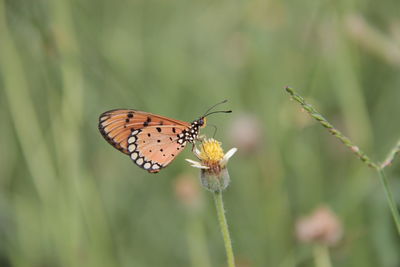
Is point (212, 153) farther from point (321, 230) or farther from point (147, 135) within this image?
point (321, 230)

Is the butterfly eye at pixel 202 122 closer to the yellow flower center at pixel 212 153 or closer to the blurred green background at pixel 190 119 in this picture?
the yellow flower center at pixel 212 153

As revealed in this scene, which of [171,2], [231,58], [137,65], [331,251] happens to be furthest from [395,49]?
[171,2]

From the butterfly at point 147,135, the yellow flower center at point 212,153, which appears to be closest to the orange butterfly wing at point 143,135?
the butterfly at point 147,135

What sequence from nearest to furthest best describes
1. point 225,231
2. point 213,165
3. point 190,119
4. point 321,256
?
point 225,231
point 213,165
point 321,256
point 190,119

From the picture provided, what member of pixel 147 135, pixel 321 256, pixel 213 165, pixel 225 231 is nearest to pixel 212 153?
pixel 213 165

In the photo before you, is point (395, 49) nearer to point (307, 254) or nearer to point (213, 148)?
point (307, 254)

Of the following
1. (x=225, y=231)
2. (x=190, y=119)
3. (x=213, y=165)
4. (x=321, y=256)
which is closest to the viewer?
(x=225, y=231)

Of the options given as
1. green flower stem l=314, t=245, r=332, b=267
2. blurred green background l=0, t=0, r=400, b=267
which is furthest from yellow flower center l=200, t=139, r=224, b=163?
blurred green background l=0, t=0, r=400, b=267
